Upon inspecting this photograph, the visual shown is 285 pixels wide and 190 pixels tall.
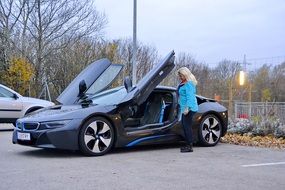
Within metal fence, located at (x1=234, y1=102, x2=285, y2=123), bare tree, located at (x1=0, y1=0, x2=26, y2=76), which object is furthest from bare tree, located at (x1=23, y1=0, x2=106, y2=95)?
metal fence, located at (x1=234, y1=102, x2=285, y2=123)

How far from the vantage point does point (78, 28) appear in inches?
1394

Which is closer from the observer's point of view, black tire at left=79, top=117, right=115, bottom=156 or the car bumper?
the car bumper

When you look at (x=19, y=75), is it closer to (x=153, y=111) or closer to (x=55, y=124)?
(x=153, y=111)

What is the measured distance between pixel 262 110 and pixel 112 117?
5.19 m

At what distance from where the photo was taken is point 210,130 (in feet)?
30.8

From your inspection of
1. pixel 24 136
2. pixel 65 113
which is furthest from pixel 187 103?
pixel 24 136

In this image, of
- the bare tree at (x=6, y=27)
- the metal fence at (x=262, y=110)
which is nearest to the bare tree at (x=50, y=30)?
the bare tree at (x=6, y=27)

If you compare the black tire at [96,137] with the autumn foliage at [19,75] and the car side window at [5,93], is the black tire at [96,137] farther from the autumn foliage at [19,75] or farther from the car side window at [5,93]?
the autumn foliage at [19,75]

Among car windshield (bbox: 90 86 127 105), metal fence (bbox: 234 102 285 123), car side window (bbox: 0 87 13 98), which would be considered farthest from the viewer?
car side window (bbox: 0 87 13 98)

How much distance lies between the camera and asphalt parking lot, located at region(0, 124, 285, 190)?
561 cm

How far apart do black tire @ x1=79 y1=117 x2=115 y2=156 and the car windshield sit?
55 cm

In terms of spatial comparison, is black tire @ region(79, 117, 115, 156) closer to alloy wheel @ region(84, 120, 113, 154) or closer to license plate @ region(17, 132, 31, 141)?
alloy wheel @ region(84, 120, 113, 154)

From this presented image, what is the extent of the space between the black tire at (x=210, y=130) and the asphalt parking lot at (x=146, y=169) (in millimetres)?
259

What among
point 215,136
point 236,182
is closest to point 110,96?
point 215,136
